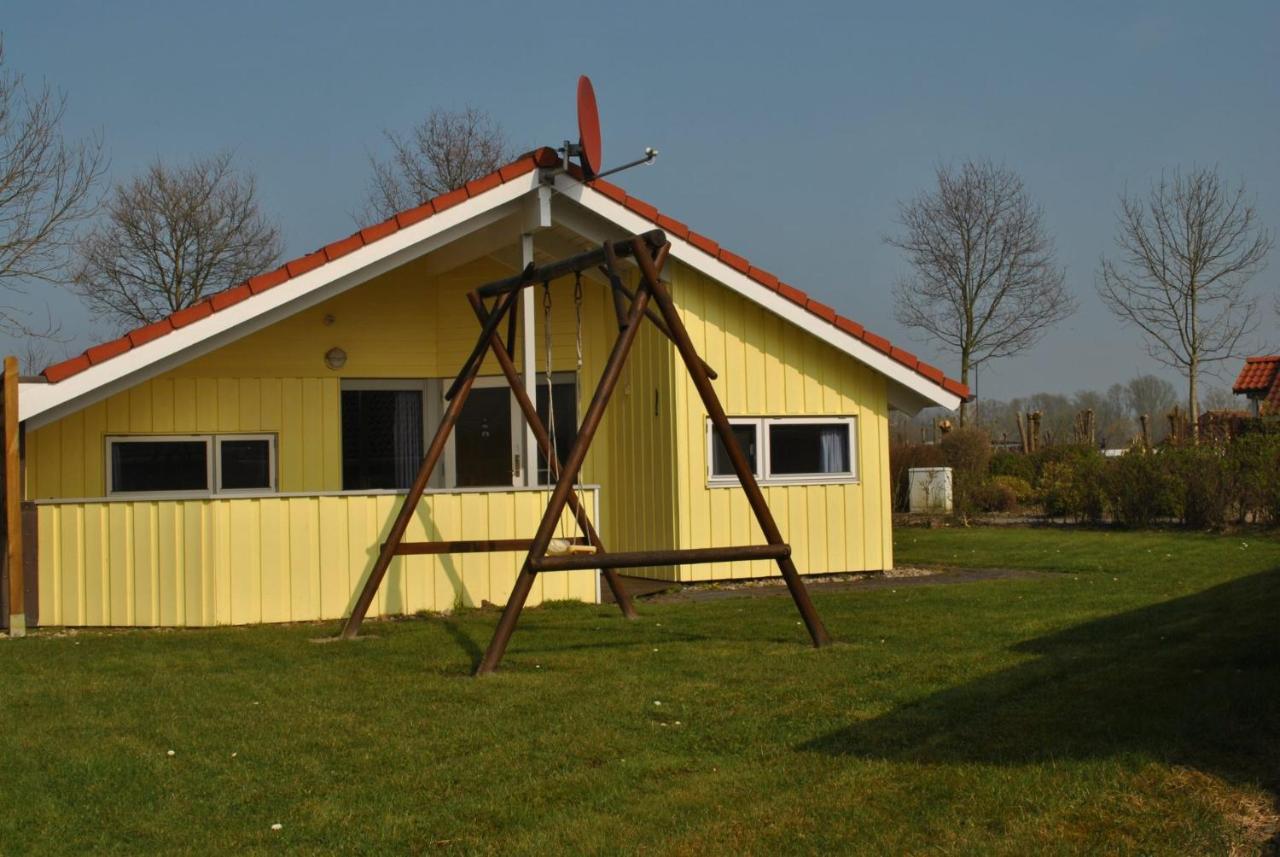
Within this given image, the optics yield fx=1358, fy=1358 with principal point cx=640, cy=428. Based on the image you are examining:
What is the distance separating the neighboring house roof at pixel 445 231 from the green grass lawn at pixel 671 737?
7.75ft

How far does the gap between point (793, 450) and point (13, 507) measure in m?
7.52

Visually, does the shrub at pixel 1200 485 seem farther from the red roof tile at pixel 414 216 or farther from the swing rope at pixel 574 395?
the red roof tile at pixel 414 216

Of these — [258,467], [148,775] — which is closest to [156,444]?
[258,467]

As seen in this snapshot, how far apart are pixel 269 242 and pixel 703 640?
2952 cm

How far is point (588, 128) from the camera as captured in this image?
464 inches

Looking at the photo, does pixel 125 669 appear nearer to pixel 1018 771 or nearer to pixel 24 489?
pixel 24 489

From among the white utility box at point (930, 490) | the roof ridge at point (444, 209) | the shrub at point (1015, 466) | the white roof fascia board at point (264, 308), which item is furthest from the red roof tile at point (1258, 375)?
the white roof fascia board at point (264, 308)

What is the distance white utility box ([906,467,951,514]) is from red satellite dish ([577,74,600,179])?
47.0ft

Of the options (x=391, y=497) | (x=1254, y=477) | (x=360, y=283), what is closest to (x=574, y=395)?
(x=360, y=283)

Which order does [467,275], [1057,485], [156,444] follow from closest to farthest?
[156,444], [467,275], [1057,485]

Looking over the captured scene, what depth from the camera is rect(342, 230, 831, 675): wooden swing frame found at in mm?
8461

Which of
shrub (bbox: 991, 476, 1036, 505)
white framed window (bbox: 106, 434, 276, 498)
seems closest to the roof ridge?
white framed window (bbox: 106, 434, 276, 498)

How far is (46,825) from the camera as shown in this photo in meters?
5.32

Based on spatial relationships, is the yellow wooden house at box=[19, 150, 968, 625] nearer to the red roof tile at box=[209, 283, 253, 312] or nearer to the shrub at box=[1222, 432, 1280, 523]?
the red roof tile at box=[209, 283, 253, 312]
